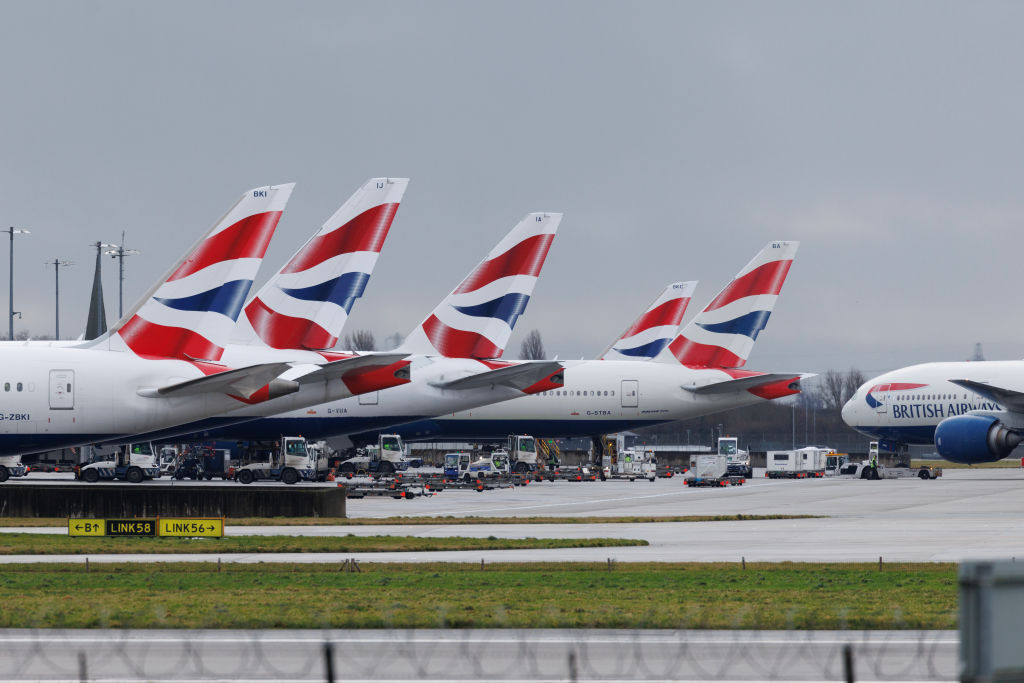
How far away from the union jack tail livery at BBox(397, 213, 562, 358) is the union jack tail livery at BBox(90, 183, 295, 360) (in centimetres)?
1909

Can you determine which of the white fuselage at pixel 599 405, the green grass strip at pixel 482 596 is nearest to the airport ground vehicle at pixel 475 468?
the white fuselage at pixel 599 405

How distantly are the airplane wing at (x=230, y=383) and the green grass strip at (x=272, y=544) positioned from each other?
30.6ft

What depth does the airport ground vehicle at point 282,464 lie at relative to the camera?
7219cm

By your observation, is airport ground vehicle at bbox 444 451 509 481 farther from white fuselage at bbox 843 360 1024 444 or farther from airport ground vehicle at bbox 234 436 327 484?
white fuselage at bbox 843 360 1024 444

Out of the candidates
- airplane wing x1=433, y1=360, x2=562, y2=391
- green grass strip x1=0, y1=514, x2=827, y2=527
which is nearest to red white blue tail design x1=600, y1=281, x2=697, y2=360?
airplane wing x1=433, y1=360, x2=562, y2=391

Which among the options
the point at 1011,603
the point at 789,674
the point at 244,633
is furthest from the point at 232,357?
the point at 1011,603

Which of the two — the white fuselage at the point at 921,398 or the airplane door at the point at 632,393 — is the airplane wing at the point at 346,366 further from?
the white fuselage at the point at 921,398

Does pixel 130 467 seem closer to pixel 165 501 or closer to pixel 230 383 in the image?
pixel 165 501

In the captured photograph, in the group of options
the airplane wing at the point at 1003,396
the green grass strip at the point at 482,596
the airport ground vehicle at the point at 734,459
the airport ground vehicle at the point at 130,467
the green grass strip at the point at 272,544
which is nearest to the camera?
the green grass strip at the point at 482,596

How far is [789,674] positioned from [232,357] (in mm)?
41734

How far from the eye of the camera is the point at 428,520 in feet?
140

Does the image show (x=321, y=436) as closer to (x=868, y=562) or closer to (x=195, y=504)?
(x=195, y=504)

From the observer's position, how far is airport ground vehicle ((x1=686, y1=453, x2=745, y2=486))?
246 ft

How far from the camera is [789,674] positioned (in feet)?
50.7
